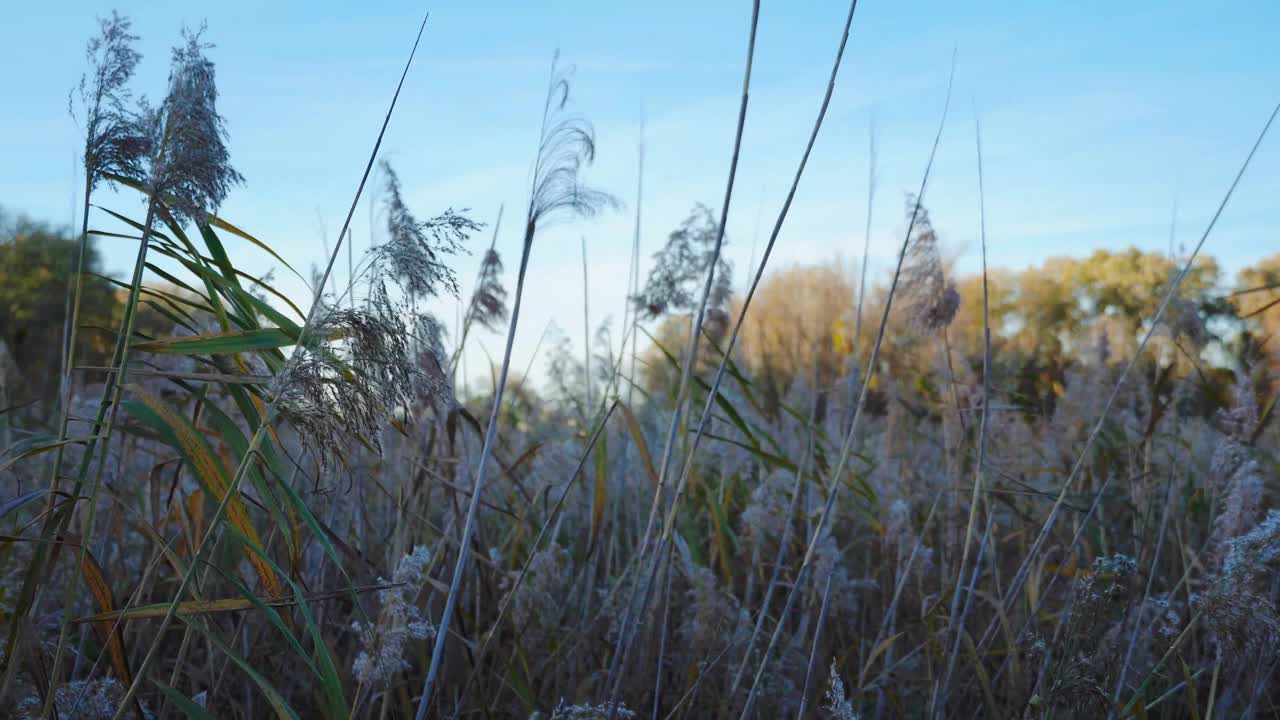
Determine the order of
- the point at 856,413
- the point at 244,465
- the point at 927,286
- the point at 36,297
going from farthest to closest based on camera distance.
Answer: the point at 36,297, the point at 927,286, the point at 856,413, the point at 244,465

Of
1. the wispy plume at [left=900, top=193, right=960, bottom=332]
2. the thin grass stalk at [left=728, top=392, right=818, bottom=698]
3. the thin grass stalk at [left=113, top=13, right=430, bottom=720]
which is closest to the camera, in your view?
the thin grass stalk at [left=113, top=13, right=430, bottom=720]

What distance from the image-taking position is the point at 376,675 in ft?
4.86

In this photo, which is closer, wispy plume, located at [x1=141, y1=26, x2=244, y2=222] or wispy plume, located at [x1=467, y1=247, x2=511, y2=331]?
wispy plume, located at [x1=141, y1=26, x2=244, y2=222]

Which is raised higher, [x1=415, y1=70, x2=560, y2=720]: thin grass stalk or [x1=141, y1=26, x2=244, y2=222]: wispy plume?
[x1=141, y1=26, x2=244, y2=222]: wispy plume

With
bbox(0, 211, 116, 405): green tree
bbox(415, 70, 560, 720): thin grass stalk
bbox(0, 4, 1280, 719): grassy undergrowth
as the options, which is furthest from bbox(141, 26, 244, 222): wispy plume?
bbox(0, 211, 116, 405): green tree

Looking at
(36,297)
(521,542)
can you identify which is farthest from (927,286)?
(36,297)

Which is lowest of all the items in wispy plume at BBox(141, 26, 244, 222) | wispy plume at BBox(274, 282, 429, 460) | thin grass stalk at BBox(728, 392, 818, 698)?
thin grass stalk at BBox(728, 392, 818, 698)

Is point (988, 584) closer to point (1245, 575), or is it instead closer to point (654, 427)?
point (1245, 575)

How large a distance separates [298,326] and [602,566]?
1883mm

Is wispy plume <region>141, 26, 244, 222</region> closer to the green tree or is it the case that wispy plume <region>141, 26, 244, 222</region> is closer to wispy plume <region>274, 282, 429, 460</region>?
wispy plume <region>274, 282, 429, 460</region>

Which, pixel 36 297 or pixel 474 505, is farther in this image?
pixel 36 297

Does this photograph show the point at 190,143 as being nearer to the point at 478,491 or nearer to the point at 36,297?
the point at 478,491

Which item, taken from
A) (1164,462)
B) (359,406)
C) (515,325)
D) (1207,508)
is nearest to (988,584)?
(1207,508)

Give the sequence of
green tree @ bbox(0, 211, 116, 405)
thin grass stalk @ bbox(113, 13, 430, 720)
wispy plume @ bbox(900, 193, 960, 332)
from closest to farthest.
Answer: thin grass stalk @ bbox(113, 13, 430, 720)
wispy plume @ bbox(900, 193, 960, 332)
green tree @ bbox(0, 211, 116, 405)
